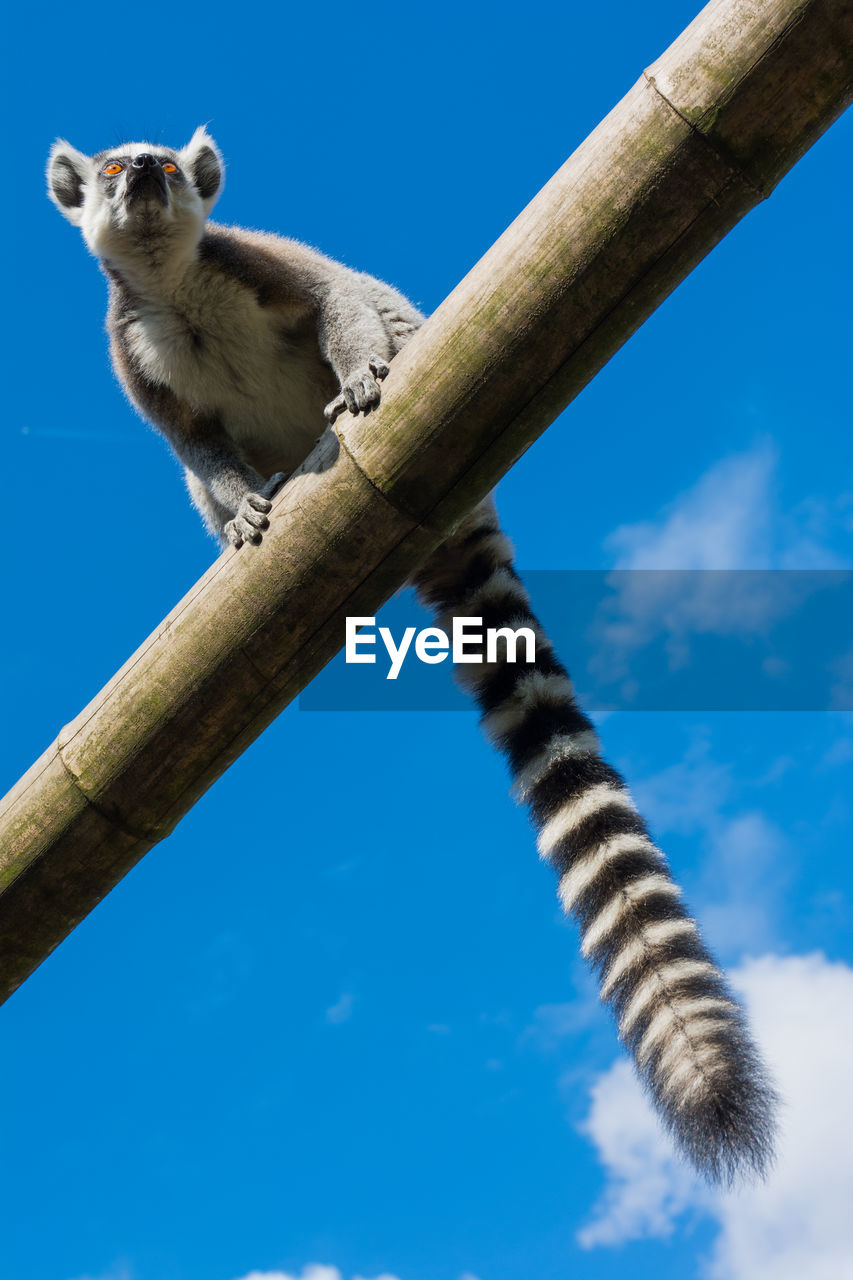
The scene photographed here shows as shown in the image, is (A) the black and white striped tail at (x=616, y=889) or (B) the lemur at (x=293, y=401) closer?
(A) the black and white striped tail at (x=616, y=889)

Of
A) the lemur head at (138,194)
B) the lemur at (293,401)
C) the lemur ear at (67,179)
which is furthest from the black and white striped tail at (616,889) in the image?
the lemur ear at (67,179)

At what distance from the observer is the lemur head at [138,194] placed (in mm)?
5215

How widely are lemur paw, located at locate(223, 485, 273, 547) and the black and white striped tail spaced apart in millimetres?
952

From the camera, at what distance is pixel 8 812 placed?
354 centimetres

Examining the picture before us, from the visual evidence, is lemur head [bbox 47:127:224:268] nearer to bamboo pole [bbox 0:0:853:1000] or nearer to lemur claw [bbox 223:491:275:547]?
lemur claw [bbox 223:491:275:547]

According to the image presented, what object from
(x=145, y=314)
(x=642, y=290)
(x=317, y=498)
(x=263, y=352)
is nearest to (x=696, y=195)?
(x=642, y=290)

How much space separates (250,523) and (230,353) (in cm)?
187

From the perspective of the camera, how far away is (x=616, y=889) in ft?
13.9

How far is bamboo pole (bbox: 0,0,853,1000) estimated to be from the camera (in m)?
2.52

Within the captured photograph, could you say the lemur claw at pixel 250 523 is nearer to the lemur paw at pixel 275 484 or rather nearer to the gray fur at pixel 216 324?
the lemur paw at pixel 275 484

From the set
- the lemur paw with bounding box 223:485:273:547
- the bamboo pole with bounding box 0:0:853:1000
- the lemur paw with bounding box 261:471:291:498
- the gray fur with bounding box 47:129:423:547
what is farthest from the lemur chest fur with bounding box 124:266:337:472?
the bamboo pole with bounding box 0:0:853:1000

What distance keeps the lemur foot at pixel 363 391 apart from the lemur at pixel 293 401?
3.2 inches

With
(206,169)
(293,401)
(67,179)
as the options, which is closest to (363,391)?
(293,401)

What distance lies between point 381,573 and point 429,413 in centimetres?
47
